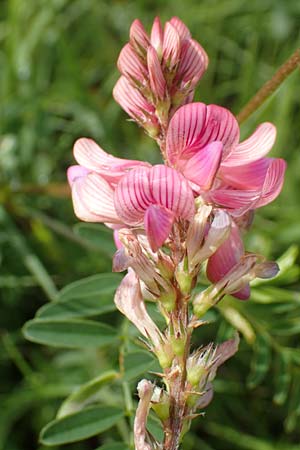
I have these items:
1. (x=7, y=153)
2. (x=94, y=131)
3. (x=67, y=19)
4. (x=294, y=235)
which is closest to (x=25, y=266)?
(x=7, y=153)

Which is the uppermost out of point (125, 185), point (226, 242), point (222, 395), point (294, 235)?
point (125, 185)

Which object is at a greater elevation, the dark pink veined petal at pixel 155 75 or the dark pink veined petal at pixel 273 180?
the dark pink veined petal at pixel 155 75

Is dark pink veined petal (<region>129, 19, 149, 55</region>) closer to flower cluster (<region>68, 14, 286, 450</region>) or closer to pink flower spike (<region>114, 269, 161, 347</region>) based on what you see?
flower cluster (<region>68, 14, 286, 450</region>)

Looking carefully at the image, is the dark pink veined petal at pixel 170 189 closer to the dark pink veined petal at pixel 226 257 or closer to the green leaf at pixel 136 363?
the dark pink veined petal at pixel 226 257

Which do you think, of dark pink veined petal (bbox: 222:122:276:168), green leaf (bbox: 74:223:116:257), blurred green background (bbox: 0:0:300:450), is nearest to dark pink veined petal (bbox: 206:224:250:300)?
dark pink veined petal (bbox: 222:122:276:168)

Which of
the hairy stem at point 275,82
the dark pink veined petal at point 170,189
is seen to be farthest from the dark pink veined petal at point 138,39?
the hairy stem at point 275,82

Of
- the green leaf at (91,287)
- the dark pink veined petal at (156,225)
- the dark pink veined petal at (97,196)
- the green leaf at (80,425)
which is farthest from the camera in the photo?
the green leaf at (91,287)

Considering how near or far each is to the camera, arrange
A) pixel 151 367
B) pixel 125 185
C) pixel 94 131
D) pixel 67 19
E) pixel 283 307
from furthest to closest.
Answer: pixel 67 19
pixel 94 131
pixel 283 307
pixel 151 367
pixel 125 185

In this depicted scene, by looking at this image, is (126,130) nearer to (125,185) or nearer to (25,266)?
(25,266)
